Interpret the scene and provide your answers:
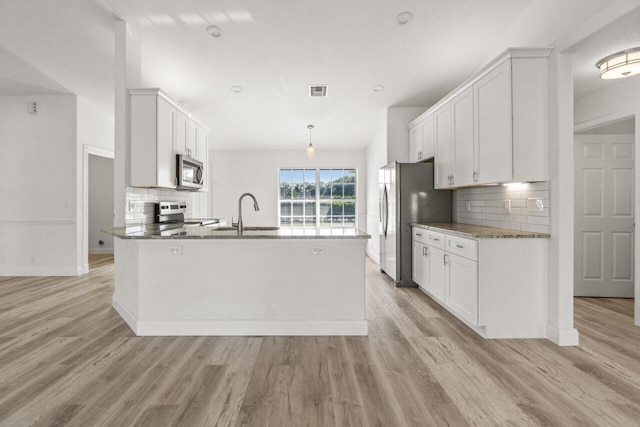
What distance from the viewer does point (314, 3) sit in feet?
10.2

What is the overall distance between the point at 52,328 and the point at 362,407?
2898mm

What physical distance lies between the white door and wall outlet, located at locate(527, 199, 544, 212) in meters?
1.53

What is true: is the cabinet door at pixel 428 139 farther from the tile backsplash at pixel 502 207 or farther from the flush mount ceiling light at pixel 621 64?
the flush mount ceiling light at pixel 621 64

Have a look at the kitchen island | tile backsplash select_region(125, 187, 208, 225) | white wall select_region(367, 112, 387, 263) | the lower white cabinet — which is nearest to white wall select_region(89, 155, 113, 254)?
→ tile backsplash select_region(125, 187, 208, 225)

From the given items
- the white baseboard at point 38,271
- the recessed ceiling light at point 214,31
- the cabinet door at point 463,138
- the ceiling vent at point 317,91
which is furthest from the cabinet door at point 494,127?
the white baseboard at point 38,271

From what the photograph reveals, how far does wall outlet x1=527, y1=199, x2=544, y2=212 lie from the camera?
108 inches

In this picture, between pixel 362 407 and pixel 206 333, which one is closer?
pixel 362 407

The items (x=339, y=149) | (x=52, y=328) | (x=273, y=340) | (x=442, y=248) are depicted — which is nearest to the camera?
(x=273, y=340)

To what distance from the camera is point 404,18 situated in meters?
3.29

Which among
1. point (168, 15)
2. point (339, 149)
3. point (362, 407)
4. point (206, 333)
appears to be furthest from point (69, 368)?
point (339, 149)

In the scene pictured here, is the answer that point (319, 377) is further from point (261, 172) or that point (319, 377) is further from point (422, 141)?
point (261, 172)

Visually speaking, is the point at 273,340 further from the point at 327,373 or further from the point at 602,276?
the point at 602,276

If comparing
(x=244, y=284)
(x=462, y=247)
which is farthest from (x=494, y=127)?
(x=244, y=284)

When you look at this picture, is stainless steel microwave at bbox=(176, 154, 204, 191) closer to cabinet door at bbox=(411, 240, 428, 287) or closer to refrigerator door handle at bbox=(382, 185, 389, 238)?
refrigerator door handle at bbox=(382, 185, 389, 238)
